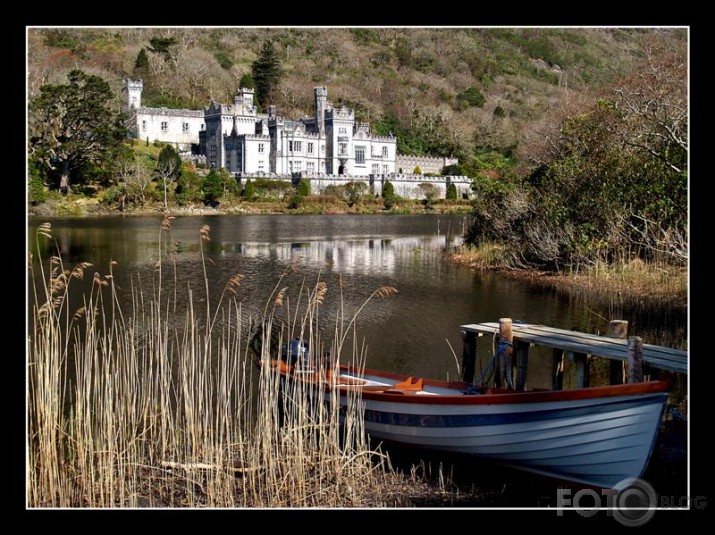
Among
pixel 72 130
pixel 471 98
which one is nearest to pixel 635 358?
pixel 72 130

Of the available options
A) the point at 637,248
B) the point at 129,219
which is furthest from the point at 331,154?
the point at 637,248

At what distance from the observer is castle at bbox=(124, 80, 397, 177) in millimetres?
56719

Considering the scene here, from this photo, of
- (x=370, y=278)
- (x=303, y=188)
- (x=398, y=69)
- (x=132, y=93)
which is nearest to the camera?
(x=370, y=278)

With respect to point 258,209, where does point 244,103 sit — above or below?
above

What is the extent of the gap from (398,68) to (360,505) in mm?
93830

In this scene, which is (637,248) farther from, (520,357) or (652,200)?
(520,357)

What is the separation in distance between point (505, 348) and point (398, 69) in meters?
91.9

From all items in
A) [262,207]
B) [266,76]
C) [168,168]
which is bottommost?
[262,207]

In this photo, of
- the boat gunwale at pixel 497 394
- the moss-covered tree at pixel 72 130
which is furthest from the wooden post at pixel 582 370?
the moss-covered tree at pixel 72 130

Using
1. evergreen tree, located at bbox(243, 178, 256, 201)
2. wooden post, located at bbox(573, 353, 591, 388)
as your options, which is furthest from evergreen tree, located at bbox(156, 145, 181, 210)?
wooden post, located at bbox(573, 353, 591, 388)

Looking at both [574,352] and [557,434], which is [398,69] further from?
[557,434]

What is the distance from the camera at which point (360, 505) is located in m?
5.91

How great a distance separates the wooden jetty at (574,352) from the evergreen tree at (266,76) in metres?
70.1

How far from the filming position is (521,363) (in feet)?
25.3
